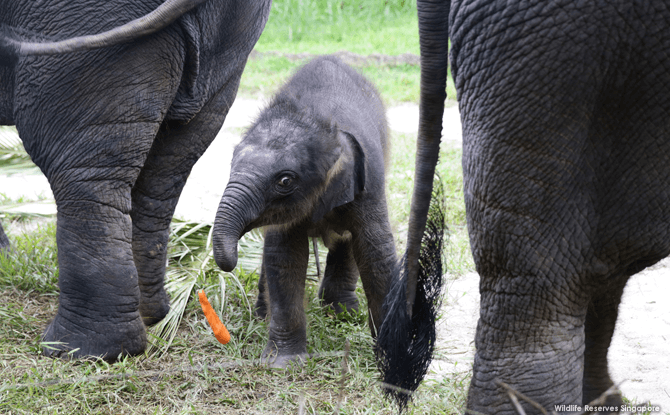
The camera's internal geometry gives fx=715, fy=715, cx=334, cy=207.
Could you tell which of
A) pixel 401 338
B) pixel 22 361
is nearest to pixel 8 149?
pixel 22 361

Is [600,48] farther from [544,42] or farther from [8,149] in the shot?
[8,149]

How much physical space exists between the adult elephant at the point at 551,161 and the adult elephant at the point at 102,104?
1.27 m

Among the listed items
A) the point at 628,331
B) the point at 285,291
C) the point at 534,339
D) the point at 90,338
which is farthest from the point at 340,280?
the point at 534,339

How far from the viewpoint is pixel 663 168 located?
5.15ft

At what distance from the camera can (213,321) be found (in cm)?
304

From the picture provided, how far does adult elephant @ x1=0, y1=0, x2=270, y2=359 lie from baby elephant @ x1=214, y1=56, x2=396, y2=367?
366 mm

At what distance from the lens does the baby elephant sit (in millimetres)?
2791

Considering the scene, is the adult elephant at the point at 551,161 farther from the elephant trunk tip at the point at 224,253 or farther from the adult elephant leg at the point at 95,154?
the adult elephant leg at the point at 95,154

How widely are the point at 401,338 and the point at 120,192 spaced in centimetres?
134

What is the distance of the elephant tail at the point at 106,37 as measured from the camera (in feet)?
8.02

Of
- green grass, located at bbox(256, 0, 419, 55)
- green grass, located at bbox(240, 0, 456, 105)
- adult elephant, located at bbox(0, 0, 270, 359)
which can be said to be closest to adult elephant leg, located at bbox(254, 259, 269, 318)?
adult elephant, located at bbox(0, 0, 270, 359)

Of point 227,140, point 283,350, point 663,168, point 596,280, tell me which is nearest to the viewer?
point 663,168

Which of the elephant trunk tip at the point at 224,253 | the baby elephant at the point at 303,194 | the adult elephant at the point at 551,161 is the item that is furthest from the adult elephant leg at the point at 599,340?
the elephant trunk tip at the point at 224,253

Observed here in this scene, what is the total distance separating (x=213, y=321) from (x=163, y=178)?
715 mm
